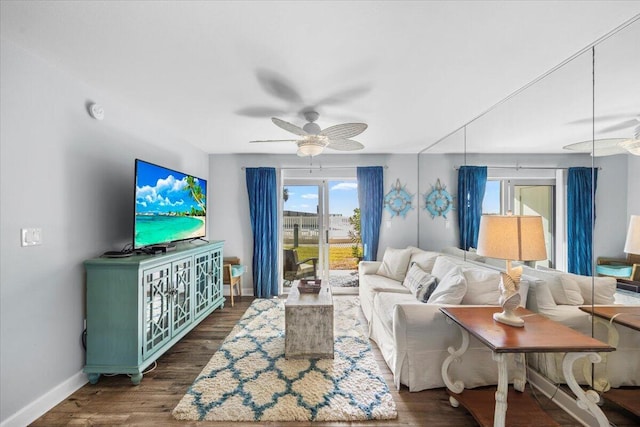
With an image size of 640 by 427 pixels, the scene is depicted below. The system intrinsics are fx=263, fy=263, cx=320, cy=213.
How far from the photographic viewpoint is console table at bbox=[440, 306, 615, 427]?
139cm

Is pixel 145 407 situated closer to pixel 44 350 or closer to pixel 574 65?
pixel 44 350

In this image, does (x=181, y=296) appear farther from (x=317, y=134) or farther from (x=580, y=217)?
(x=580, y=217)

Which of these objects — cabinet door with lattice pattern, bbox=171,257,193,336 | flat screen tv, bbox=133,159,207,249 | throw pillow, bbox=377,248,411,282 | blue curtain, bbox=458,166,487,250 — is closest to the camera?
flat screen tv, bbox=133,159,207,249

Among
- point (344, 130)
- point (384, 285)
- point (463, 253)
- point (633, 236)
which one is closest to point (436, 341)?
point (384, 285)

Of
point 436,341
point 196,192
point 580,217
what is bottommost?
point 436,341

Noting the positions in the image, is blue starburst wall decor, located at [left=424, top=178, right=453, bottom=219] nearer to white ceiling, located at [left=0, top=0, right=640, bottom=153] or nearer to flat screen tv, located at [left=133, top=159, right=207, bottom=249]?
white ceiling, located at [left=0, top=0, right=640, bottom=153]

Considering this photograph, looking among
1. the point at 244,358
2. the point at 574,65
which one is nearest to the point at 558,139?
the point at 574,65

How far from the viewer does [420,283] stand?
9.34 feet

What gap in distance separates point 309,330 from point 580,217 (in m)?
2.20

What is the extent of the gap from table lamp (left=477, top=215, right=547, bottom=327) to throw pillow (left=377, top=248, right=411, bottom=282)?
70.9 inches

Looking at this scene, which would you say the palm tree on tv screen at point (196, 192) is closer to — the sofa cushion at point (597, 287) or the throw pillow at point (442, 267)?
the throw pillow at point (442, 267)

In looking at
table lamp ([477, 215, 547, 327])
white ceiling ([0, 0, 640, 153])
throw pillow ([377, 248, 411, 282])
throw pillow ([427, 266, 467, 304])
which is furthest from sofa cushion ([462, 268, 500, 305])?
throw pillow ([377, 248, 411, 282])

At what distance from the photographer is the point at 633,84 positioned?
56.2 inches

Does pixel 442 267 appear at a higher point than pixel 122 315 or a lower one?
higher
